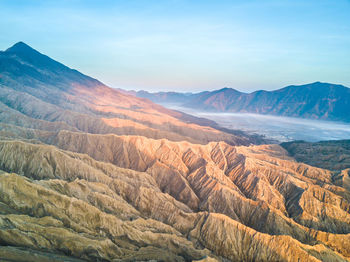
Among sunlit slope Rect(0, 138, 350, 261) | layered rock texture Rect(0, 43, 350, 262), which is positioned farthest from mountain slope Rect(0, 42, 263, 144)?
sunlit slope Rect(0, 138, 350, 261)

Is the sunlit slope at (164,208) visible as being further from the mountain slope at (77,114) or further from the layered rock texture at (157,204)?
the mountain slope at (77,114)

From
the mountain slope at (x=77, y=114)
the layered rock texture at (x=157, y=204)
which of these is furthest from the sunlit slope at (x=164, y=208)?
the mountain slope at (x=77, y=114)

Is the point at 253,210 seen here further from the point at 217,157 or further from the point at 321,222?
the point at 217,157

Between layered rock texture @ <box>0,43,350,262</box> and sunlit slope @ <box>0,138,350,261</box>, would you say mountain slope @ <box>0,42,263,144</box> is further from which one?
sunlit slope @ <box>0,138,350,261</box>

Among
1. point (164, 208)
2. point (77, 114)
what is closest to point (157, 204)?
point (164, 208)

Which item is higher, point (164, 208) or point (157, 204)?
point (157, 204)

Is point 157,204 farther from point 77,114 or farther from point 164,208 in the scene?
point 77,114

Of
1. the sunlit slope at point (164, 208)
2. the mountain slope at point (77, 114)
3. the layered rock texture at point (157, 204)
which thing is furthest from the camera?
the mountain slope at point (77, 114)

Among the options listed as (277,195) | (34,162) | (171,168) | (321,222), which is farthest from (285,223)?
(34,162)

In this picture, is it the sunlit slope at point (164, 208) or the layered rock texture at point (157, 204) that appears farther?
the sunlit slope at point (164, 208)
